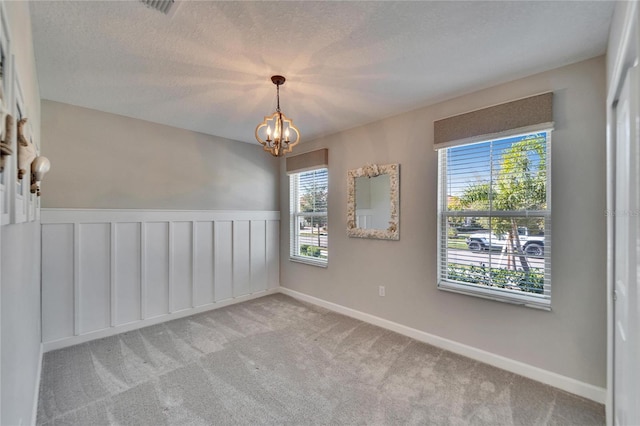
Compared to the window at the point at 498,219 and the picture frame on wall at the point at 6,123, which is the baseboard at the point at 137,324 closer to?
the picture frame on wall at the point at 6,123

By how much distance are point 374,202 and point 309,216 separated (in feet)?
3.85

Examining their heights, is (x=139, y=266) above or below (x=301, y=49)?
below

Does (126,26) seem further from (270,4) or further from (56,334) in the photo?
(56,334)

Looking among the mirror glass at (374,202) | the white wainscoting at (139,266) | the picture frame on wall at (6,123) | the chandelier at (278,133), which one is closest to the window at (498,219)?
the mirror glass at (374,202)

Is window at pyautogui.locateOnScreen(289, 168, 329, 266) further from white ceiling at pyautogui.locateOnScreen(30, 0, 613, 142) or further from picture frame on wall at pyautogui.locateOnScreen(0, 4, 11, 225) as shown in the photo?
picture frame on wall at pyautogui.locateOnScreen(0, 4, 11, 225)

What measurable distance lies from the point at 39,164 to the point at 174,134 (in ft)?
7.51

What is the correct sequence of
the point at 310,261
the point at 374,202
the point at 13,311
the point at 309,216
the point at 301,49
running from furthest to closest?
the point at 309,216, the point at 310,261, the point at 374,202, the point at 301,49, the point at 13,311

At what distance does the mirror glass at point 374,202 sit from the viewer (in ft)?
9.92

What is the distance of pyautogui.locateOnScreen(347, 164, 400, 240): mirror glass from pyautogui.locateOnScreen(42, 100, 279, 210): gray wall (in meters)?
1.55

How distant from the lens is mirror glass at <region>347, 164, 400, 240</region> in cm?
302

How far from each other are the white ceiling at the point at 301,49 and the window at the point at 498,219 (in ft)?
1.94

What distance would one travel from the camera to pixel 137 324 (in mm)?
3094

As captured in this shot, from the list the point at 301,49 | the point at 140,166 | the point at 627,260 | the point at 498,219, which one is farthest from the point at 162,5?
the point at 498,219

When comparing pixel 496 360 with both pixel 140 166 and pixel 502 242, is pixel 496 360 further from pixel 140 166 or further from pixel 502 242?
pixel 140 166
